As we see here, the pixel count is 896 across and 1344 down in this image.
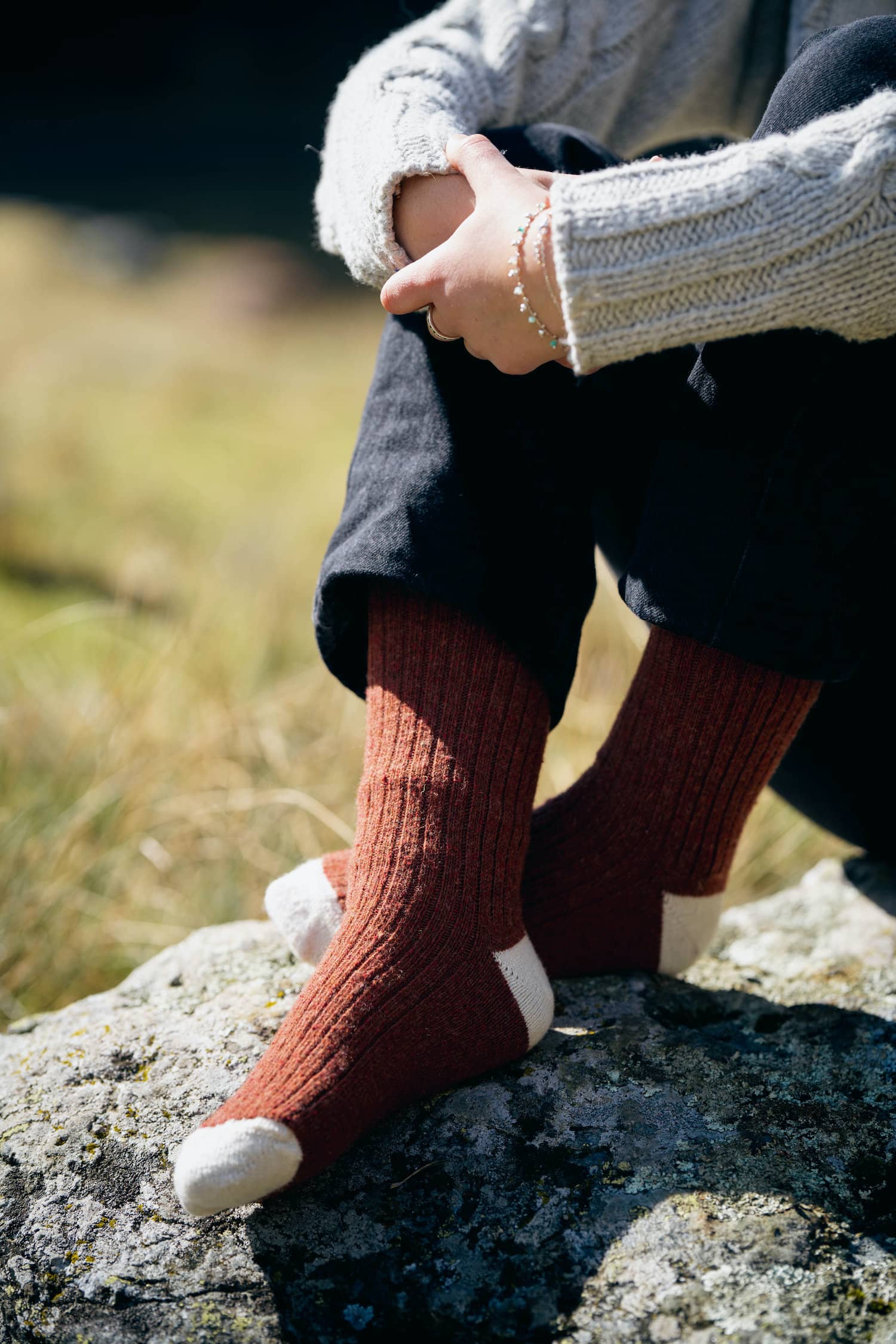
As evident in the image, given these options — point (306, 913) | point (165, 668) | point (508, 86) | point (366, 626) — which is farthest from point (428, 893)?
point (165, 668)

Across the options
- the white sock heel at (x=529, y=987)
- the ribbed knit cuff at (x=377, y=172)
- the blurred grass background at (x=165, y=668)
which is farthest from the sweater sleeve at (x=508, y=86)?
the blurred grass background at (x=165, y=668)

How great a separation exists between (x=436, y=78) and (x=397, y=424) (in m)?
0.29

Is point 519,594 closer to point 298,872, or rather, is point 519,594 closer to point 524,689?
point 524,689

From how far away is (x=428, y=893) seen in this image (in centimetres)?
67

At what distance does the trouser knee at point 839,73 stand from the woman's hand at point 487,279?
155 millimetres

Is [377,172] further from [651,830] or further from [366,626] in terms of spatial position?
[651,830]

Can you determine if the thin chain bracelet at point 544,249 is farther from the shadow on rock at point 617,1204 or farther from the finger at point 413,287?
the shadow on rock at point 617,1204

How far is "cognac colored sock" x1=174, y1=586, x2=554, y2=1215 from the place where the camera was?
2.07 ft

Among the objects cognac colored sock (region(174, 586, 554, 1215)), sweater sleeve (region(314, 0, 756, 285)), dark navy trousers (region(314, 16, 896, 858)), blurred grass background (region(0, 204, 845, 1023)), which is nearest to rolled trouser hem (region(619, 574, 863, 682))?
dark navy trousers (region(314, 16, 896, 858))

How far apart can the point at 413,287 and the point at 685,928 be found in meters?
0.50

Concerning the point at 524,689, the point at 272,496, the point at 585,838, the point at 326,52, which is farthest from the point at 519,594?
the point at 326,52

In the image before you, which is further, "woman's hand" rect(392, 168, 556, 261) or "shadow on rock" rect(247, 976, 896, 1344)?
"woman's hand" rect(392, 168, 556, 261)

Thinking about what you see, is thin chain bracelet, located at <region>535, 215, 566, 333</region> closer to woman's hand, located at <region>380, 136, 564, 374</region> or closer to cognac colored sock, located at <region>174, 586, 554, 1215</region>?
woman's hand, located at <region>380, 136, 564, 374</region>

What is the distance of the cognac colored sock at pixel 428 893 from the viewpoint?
0.63m
